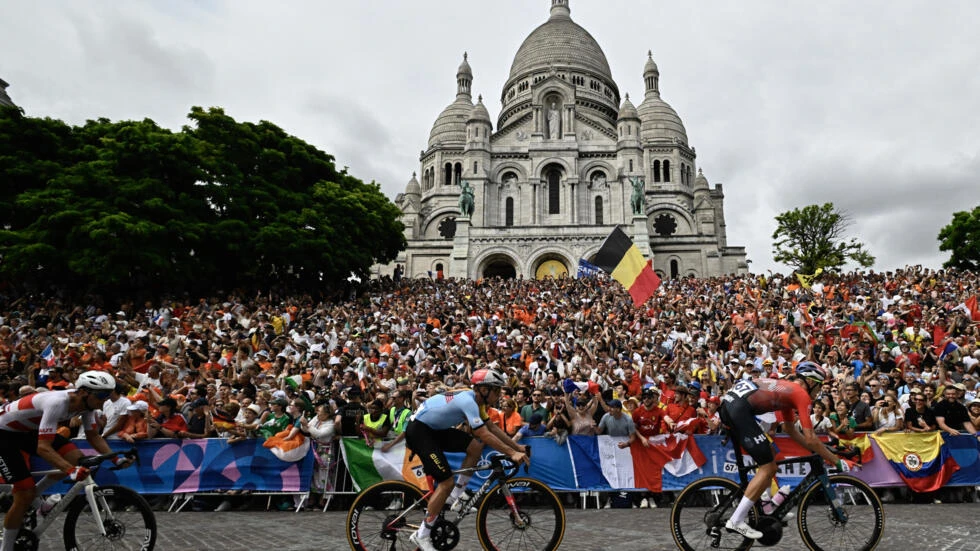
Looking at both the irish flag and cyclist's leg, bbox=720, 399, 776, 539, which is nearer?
cyclist's leg, bbox=720, 399, 776, 539

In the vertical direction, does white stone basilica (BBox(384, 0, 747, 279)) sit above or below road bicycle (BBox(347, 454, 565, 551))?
above

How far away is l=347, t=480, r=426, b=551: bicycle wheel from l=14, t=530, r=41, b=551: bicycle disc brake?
8.92ft

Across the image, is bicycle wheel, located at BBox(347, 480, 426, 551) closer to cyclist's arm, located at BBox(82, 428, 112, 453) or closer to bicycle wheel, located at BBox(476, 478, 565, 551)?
bicycle wheel, located at BBox(476, 478, 565, 551)

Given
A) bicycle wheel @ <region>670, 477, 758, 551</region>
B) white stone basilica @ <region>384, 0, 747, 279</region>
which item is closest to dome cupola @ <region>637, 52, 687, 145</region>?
white stone basilica @ <region>384, 0, 747, 279</region>

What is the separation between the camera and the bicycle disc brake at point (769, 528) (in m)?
5.22

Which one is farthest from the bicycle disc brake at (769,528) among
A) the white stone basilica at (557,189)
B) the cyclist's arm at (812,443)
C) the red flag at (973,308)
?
the white stone basilica at (557,189)

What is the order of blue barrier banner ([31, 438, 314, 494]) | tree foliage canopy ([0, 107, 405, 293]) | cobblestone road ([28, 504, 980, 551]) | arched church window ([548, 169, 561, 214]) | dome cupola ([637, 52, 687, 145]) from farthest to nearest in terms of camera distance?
1. dome cupola ([637, 52, 687, 145])
2. arched church window ([548, 169, 561, 214])
3. tree foliage canopy ([0, 107, 405, 293])
4. blue barrier banner ([31, 438, 314, 494])
5. cobblestone road ([28, 504, 980, 551])

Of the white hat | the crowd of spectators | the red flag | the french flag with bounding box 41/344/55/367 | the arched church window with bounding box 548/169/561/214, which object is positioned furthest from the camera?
the arched church window with bounding box 548/169/561/214

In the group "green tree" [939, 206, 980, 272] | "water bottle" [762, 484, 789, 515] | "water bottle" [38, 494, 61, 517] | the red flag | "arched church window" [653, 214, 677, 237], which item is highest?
"arched church window" [653, 214, 677, 237]

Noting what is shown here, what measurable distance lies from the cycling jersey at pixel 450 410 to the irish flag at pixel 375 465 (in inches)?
149

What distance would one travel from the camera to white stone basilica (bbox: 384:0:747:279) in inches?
1677

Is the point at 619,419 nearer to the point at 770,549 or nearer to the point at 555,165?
the point at 770,549

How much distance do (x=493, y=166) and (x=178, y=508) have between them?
46013 millimetres

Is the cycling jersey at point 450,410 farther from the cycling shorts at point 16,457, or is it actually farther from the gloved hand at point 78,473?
the cycling shorts at point 16,457
